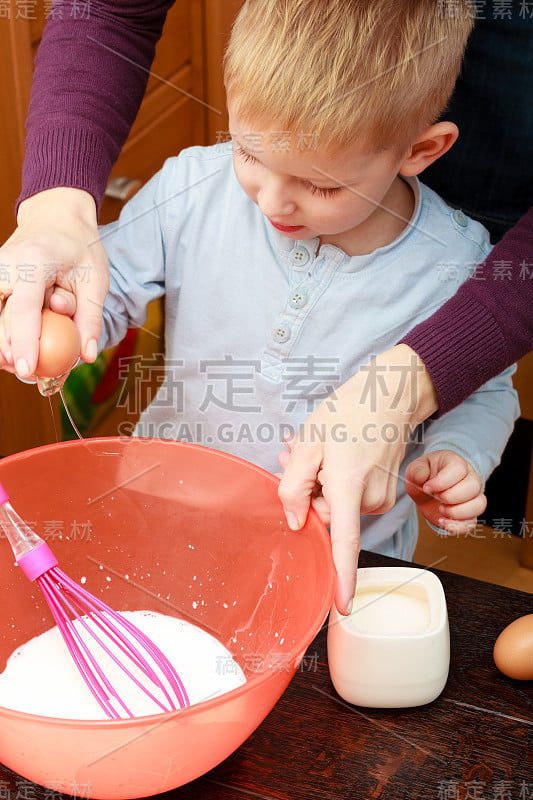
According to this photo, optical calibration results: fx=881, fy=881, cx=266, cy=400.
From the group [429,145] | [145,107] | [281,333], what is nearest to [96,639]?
[281,333]

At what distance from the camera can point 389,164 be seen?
2.85 feet

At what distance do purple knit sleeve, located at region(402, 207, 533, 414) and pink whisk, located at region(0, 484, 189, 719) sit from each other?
1.18 feet

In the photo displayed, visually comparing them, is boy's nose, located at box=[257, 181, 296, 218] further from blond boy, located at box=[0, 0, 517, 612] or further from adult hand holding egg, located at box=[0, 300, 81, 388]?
adult hand holding egg, located at box=[0, 300, 81, 388]

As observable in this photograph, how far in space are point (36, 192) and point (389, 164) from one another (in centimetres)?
36

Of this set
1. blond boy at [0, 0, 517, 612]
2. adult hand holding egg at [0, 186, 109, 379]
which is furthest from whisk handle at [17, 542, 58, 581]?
blond boy at [0, 0, 517, 612]

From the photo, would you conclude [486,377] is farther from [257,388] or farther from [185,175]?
[185,175]

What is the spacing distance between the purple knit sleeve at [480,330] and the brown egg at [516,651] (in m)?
0.23

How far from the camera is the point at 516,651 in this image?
2.30ft

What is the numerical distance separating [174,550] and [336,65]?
1.52ft

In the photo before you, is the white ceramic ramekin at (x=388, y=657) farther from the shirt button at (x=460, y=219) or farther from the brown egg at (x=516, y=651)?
the shirt button at (x=460, y=219)

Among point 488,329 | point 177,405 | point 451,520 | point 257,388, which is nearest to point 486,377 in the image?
point 488,329

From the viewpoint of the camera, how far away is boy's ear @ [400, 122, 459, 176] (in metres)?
0.89

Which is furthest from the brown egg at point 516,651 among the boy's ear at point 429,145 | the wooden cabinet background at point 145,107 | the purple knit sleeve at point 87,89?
the wooden cabinet background at point 145,107

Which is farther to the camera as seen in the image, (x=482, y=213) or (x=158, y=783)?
(x=482, y=213)
